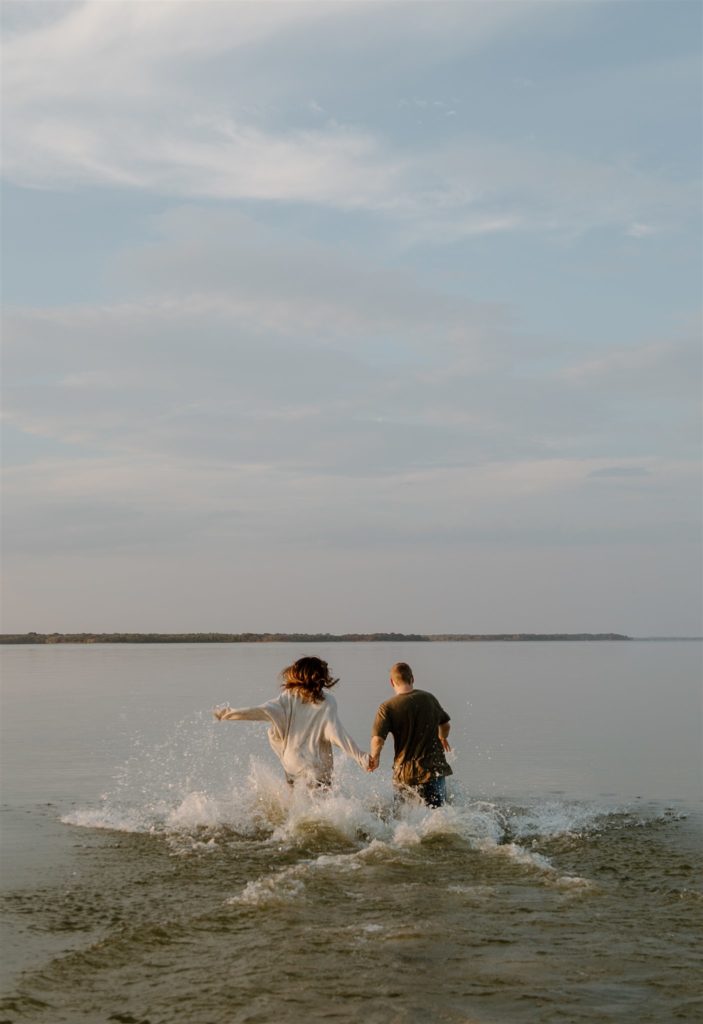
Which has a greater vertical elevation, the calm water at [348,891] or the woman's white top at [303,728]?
the woman's white top at [303,728]

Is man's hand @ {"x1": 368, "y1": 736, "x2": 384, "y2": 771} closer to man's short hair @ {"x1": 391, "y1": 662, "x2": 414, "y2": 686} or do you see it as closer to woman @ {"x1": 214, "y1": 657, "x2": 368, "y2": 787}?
woman @ {"x1": 214, "y1": 657, "x2": 368, "y2": 787}

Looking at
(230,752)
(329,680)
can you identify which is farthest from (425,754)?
Answer: (230,752)

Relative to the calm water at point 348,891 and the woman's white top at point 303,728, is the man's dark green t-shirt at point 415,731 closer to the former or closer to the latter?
the calm water at point 348,891

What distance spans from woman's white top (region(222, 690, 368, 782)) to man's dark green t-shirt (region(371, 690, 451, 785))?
0.54 metres

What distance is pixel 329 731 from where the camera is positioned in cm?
1066

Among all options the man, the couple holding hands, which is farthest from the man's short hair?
the man

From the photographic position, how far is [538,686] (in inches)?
1538

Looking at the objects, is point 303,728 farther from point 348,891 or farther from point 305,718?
point 348,891

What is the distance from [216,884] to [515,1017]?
380 centimetres

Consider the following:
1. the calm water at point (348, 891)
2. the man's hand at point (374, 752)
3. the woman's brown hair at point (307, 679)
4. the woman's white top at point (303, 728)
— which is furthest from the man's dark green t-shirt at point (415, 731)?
the woman's brown hair at point (307, 679)

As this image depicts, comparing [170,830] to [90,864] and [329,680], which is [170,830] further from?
[329,680]

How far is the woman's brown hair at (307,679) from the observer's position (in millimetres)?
10758

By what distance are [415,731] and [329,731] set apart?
0.97 m

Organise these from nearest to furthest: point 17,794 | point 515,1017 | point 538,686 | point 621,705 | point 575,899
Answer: point 515,1017, point 575,899, point 17,794, point 621,705, point 538,686
